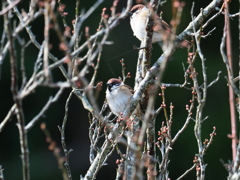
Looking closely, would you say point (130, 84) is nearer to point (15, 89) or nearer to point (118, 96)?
point (118, 96)

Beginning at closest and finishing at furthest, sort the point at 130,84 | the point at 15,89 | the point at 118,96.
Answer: the point at 15,89 → the point at 118,96 → the point at 130,84

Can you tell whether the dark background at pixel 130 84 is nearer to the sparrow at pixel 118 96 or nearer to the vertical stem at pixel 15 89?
the sparrow at pixel 118 96

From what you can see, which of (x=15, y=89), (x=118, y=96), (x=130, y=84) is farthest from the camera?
(x=130, y=84)

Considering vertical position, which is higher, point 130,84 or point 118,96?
point 130,84

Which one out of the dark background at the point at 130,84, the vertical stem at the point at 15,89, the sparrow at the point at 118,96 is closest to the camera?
the vertical stem at the point at 15,89

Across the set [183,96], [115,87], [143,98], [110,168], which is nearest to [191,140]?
[183,96]

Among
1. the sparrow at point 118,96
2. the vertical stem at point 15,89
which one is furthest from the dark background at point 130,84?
the vertical stem at point 15,89

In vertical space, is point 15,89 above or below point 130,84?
below

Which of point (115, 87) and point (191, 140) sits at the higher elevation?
point (115, 87)

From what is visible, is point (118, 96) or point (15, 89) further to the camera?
point (118, 96)

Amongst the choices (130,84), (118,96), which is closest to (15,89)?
(118,96)

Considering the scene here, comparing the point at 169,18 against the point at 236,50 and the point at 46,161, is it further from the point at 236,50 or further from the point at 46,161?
the point at 46,161

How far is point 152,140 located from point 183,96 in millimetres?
5627

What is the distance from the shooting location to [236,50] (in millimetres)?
9391
